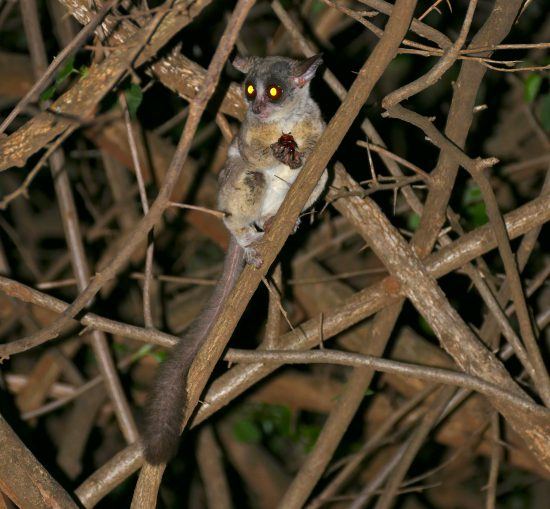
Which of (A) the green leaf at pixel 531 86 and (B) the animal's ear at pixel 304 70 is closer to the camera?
(B) the animal's ear at pixel 304 70

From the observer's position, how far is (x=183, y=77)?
3.19 m

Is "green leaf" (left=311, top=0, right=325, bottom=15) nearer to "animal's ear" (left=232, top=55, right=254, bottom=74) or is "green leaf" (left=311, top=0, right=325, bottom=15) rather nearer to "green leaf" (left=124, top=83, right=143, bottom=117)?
"animal's ear" (left=232, top=55, right=254, bottom=74)

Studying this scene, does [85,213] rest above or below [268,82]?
below

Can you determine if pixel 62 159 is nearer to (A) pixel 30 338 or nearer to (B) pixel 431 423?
(A) pixel 30 338

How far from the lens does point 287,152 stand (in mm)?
2936

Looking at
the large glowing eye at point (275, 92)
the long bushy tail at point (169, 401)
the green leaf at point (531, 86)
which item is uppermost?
the large glowing eye at point (275, 92)

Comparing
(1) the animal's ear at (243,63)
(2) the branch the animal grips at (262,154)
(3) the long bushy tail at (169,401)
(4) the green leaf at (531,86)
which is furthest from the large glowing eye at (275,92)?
(4) the green leaf at (531,86)

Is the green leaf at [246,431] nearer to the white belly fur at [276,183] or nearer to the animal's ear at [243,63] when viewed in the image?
the white belly fur at [276,183]

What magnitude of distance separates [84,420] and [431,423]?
8.20 ft

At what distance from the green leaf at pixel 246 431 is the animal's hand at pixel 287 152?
104 inches

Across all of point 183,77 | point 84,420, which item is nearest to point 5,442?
point 183,77

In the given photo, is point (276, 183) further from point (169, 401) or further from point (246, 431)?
point (246, 431)

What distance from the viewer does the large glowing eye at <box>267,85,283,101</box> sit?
116 inches

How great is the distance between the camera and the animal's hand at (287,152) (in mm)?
2930
